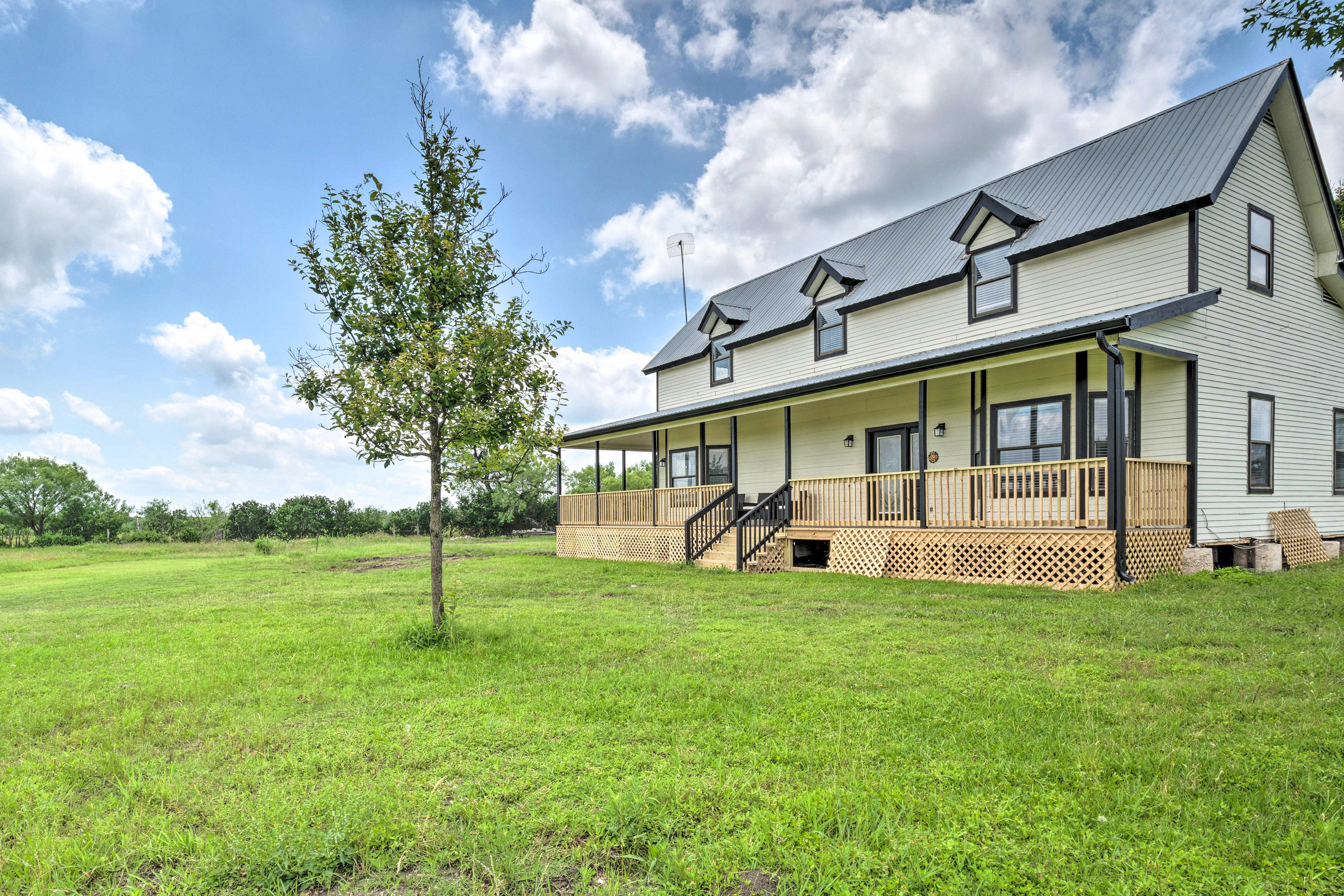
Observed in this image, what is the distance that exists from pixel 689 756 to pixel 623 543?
50.6ft

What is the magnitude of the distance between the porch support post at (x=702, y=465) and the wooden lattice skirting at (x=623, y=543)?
2524 millimetres

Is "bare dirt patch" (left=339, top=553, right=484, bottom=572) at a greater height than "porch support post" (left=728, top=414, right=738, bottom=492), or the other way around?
"porch support post" (left=728, top=414, right=738, bottom=492)

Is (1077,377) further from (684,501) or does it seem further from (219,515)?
(219,515)

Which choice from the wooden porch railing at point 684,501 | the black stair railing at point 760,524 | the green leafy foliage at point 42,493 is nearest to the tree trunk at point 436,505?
the black stair railing at point 760,524

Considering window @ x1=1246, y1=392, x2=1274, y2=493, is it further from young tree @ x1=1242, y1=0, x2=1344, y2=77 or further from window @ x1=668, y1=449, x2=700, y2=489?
window @ x1=668, y1=449, x2=700, y2=489

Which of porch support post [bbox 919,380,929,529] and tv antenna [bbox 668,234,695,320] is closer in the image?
porch support post [bbox 919,380,929,529]

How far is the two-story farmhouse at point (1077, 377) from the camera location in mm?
11094

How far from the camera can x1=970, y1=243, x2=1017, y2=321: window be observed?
13992mm

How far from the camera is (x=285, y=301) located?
25.1 ft

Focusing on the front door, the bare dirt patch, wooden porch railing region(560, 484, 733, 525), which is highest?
the front door

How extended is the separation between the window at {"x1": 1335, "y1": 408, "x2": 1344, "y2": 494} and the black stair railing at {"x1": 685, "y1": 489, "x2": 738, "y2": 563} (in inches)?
510

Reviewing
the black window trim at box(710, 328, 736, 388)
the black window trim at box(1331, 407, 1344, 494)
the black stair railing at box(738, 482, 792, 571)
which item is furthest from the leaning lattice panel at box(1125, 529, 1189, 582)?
the black window trim at box(710, 328, 736, 388)

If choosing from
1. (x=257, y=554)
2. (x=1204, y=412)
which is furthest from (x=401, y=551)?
(x=1204, y=412)

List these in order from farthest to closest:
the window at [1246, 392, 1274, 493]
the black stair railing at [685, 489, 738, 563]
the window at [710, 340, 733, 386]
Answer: the window at [710, 340, 733, 386], the black stair railing at [685, 489, 738, 563], the window at [1246, 392, 1274, 493]
